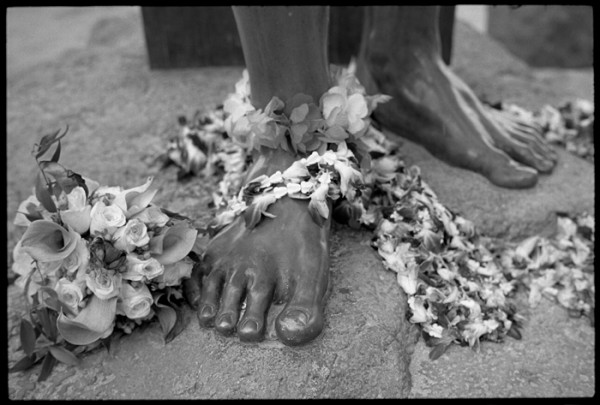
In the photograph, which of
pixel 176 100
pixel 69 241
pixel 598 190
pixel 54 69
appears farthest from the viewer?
pixel 54 69

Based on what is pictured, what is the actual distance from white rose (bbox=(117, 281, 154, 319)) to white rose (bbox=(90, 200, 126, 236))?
0.09 metres

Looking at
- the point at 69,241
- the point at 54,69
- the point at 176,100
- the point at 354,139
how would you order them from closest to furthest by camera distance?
1. the point at 69,241
2. the point at 354,139
3. the point at 176,100
4. the point at 54,69

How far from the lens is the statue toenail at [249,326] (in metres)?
1.07

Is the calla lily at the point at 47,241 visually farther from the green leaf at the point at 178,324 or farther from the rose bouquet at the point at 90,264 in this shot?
the green leaf at the point at 178,324

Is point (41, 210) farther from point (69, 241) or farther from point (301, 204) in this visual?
point (301, 204)

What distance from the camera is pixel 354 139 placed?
1.29 meters

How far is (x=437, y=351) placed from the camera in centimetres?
117

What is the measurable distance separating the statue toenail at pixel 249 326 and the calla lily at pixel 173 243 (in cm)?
14

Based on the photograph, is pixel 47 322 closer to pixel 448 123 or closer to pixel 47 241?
pixel 47 241

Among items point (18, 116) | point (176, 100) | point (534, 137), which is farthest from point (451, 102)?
point (18, 116)

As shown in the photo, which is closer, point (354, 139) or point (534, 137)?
point (354, 139)

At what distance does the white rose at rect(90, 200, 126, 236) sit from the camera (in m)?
1.08

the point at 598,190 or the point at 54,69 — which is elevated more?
the point at 598,190

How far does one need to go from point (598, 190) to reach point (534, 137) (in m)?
0.17
